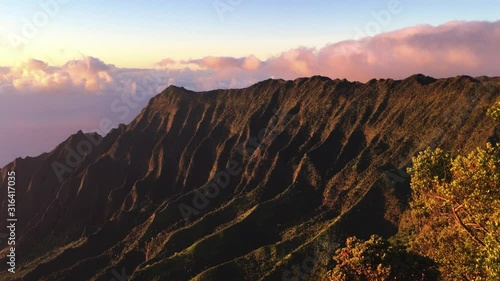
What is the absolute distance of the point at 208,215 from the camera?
564ft

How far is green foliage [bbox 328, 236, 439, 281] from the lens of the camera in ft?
122

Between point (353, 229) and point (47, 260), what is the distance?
129 m

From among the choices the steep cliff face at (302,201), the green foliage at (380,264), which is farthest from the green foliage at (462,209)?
the steep cliff face at (302,201)

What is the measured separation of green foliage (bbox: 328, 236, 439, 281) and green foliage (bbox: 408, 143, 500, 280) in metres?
1.74

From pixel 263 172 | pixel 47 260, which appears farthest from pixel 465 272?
pixel 47 260

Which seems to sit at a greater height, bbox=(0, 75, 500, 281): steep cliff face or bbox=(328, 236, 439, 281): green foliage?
bbox=(328, 236, 439, 281): green foliage

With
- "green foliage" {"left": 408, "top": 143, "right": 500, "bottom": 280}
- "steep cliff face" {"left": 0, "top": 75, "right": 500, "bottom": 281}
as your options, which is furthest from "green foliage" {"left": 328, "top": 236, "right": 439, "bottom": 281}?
"steep cliff face" {"left": 0, "top": 75, "right": 500, "bottom": 281}

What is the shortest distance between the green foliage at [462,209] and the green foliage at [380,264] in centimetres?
174

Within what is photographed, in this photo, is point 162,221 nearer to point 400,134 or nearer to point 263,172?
point 263,172

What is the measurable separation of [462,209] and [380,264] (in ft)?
27.9

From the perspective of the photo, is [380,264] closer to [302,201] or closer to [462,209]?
[462,209]

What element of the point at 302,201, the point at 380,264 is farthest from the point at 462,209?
the point at 302,201

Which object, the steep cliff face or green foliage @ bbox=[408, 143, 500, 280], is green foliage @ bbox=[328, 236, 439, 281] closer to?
green foliage @ bbox=[408, 143, 500, 280]

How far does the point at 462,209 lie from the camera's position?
33562mm
